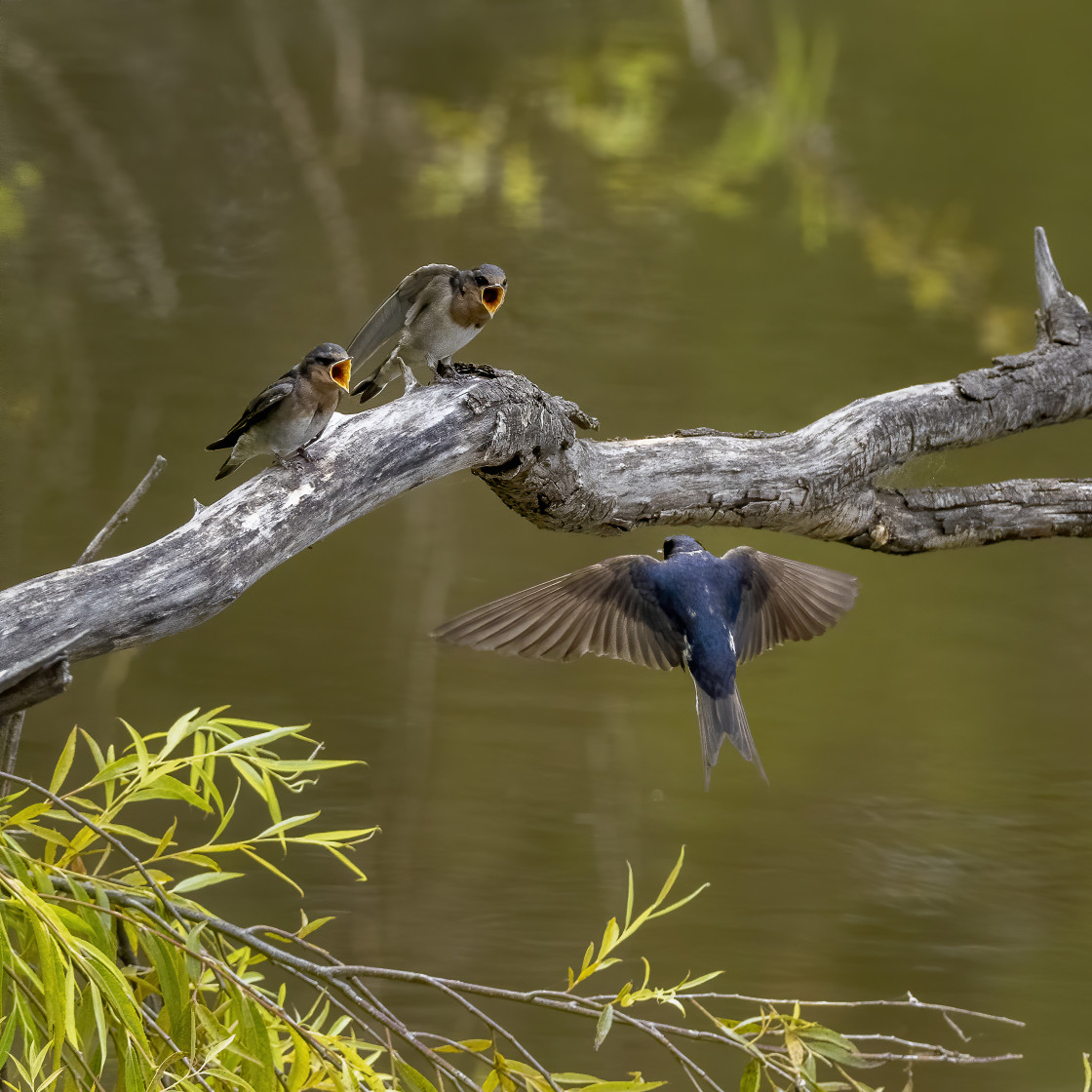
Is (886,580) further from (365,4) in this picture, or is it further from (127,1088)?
(127,1088)

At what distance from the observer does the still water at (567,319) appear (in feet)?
5.63

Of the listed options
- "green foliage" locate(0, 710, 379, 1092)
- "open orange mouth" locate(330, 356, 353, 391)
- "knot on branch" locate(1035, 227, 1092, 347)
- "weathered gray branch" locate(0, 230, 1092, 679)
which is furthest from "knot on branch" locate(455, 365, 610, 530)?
"knot on branch" locate(1035, 227, 1092, 347)

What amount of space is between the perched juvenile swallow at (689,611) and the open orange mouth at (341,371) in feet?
0.85

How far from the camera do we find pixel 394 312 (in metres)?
0.96

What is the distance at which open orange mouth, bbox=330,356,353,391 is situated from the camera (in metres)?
0.78

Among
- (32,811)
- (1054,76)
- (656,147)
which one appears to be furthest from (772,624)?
(1054,76)

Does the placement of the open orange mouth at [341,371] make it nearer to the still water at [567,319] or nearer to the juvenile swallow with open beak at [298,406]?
the juvenile swallow with open beak at [298,406]

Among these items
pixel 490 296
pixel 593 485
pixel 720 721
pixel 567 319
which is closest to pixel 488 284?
pixel 490 296

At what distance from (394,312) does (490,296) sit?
0.35 ft

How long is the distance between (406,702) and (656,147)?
111 centimetres

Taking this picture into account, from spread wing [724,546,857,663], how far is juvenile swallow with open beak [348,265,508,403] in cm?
33

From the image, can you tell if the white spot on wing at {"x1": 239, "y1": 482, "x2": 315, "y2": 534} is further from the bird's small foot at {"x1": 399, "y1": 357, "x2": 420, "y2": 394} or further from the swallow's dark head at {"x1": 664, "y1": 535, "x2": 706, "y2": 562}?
the swallow's dark head at {"x1": 664, "y1": 535, "x2": 706, "y2": 562}

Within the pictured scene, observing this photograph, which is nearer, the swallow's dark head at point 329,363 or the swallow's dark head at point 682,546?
the swallow's dark head at point 329,363

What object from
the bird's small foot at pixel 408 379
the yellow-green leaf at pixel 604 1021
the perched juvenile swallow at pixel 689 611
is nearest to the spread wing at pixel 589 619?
the perched juvenile swallow at pixel 689 611
